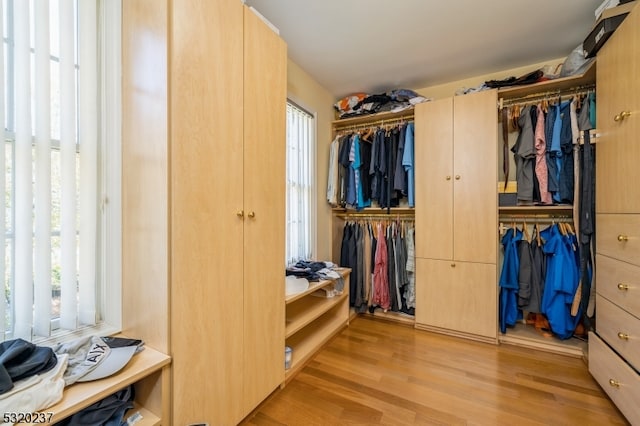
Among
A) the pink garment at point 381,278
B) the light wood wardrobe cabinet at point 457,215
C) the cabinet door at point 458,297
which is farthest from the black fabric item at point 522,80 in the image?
the pink garment at point 381,278

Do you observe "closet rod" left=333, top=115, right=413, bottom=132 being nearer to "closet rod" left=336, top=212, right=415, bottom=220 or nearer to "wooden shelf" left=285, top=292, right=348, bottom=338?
"closet rod" left=336, top=212, right=415, bottom=220

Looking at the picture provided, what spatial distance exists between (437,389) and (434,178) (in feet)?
5.65

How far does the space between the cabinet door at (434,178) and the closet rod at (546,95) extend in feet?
1.69

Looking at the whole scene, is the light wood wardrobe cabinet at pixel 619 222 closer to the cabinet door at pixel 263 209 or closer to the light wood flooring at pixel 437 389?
the light wood flooring at pixel 437 389

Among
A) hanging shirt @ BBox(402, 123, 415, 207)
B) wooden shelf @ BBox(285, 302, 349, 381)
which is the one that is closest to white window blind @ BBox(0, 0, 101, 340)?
wooden shelf @ BBox(285, 302, 349, 381)

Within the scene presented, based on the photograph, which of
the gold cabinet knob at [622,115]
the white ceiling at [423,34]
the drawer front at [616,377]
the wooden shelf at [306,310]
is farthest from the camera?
the wooden shelf at [306,310]

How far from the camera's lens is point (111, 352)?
1.05 meters

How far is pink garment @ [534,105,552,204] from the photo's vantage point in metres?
2.21

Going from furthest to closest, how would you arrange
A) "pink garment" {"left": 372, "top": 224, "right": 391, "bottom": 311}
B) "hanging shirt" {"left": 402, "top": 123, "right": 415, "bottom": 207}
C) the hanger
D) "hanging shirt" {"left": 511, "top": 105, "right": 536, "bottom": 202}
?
"pink garment" {"left": 372, "top": 224, "right": 391, "bottom": 311}, "hanging shirt" {"left": 402, "top": 123, "right": 415, "bottom": 207}, the hanger, "hanging shirt" {"left": 511, "top": 105, "right": 536, "bottom": 202}

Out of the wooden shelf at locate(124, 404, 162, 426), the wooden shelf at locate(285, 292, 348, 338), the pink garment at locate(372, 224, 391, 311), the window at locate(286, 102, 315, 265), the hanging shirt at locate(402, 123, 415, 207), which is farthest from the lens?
the pink garment at locate(372, 224, 391, 311)

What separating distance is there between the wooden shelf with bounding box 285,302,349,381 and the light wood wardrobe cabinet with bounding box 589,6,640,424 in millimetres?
1816

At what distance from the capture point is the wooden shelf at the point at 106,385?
2.68 ft

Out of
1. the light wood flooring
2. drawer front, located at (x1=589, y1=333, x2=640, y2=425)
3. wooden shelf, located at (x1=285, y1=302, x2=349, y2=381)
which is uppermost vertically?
drawer front, located at (x1=589, y1=333, x2=640, y2=425)

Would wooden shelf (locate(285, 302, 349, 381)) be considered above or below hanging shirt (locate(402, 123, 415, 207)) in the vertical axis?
below
